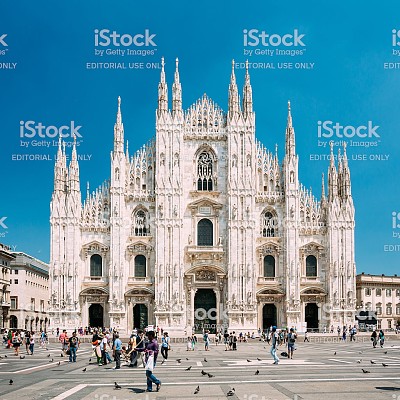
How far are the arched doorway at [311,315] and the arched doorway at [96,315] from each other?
19.4 metres

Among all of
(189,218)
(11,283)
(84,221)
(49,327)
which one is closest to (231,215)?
(189,218)

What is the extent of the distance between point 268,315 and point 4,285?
3645cm

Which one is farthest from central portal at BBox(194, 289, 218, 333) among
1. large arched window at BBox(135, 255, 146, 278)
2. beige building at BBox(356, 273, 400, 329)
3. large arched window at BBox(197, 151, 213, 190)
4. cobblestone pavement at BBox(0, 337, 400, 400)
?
beige building at BBox(356, 273, 400, 329)

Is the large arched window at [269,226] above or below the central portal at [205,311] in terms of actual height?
above

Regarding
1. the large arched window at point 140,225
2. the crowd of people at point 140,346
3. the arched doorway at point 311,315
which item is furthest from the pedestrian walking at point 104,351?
the arched doorway at point 311,315

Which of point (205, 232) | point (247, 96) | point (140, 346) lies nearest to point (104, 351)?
point (140, 346)

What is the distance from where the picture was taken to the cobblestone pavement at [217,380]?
19031 mm

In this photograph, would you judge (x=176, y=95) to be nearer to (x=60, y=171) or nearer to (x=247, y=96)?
(x=247, y=96)

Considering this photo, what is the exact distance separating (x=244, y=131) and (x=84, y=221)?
1743cm

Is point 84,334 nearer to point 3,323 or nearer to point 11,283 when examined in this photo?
point 3,323

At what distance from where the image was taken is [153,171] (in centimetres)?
6562

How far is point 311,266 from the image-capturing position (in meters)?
65.9

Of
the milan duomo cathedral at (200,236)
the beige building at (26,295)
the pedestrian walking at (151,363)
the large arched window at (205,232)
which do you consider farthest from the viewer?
the beige building at (26,295)

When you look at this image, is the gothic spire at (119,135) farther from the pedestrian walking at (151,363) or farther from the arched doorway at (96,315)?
the pedestrian walking at (151,363)
